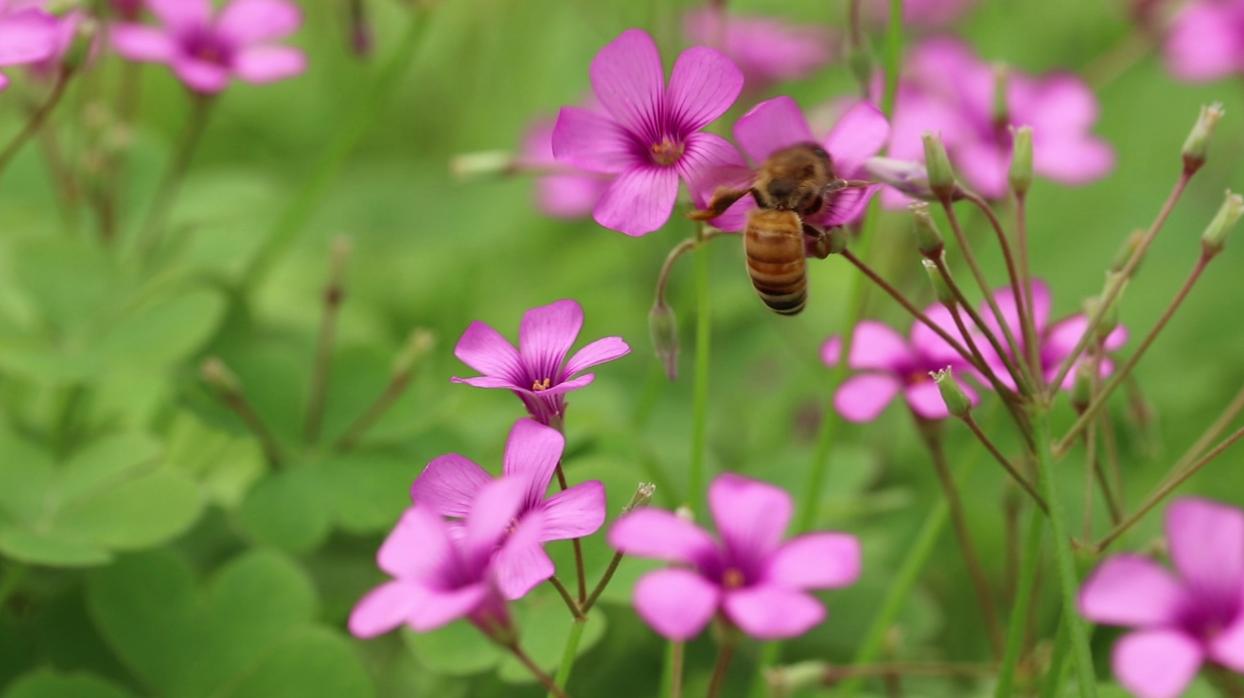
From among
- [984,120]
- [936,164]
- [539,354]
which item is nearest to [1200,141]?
[936,164]

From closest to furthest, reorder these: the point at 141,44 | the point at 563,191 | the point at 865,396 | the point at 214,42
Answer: the point at 865,396 → the point at 141,44 → the point at 214,42 → the point at 563,191

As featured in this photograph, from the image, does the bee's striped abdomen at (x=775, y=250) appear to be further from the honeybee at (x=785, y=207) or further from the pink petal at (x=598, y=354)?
the pink petal at (x=598, y=354)

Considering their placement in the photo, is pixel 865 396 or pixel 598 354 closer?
pixel 598 354

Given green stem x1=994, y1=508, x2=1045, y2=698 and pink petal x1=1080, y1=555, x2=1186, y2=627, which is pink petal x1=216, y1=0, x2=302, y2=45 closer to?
green stem x1=994, y1=508, x2=1045, y2=698

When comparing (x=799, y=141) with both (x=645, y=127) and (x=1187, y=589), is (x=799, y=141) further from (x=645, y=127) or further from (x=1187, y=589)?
(x=1187, y=589)

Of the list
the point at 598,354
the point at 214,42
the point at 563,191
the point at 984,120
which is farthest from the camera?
the point at 563,191

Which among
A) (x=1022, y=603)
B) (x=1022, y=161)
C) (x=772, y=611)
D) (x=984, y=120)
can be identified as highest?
(x=1022, y=161)

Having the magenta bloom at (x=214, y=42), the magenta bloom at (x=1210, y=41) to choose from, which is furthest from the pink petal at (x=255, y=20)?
the magenta bloom at (x=1210, y=41)
